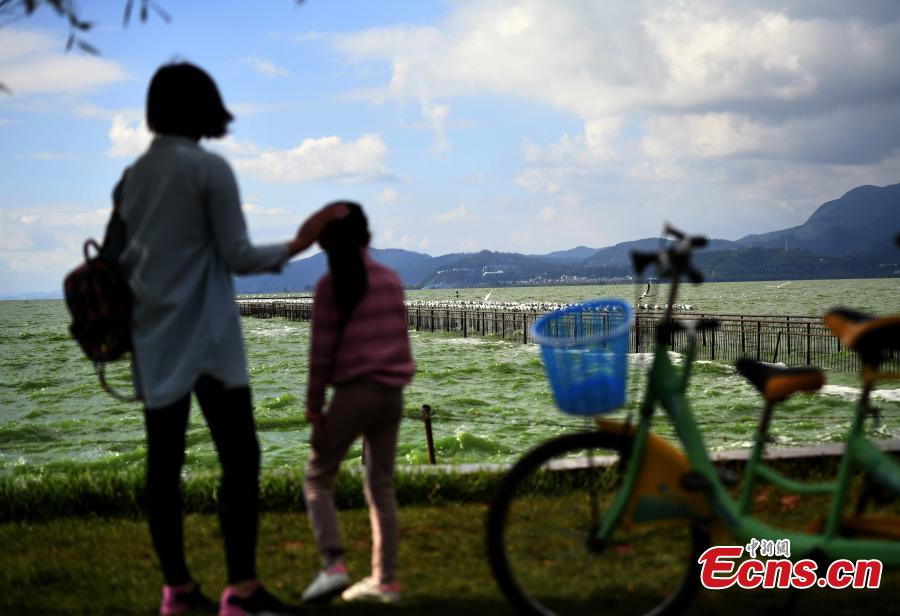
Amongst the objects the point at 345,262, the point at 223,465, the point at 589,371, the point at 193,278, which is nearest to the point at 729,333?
the point at 589,371

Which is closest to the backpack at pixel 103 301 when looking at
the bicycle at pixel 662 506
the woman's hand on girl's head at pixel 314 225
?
the woman's hand on girl's head at pixel 314 225

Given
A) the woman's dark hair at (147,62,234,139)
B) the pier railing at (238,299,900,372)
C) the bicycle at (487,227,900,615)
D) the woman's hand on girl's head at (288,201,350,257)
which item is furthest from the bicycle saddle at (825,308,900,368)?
the pier railing at (238,299,900,372)

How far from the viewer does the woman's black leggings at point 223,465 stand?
287 centimetres

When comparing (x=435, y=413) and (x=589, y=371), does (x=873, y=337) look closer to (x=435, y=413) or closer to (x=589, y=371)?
(x=589, y=371)

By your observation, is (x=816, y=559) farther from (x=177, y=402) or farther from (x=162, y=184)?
Result: (x=162, y=184)

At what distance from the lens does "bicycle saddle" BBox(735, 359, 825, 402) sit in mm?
2686

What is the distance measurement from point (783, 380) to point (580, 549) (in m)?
0.96

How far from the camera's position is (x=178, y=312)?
2.79 m

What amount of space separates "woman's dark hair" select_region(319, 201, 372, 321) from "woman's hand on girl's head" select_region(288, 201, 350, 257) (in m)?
0.02

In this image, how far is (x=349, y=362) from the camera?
9.67ft

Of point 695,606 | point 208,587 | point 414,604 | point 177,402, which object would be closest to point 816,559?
point 695,606
